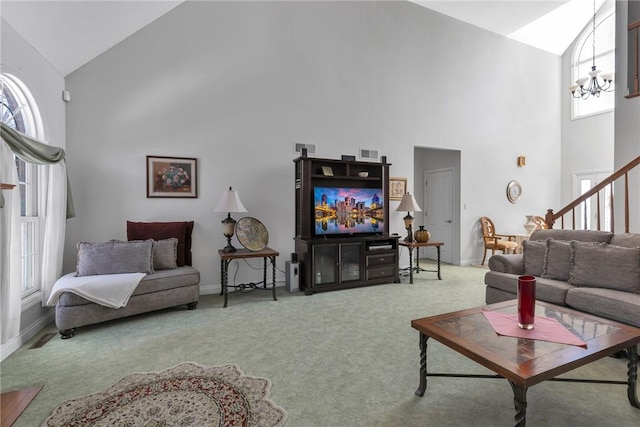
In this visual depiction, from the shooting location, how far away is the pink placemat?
1.76 m

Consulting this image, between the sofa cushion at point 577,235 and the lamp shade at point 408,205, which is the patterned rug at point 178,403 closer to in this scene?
the sofa cushion at point 577,235

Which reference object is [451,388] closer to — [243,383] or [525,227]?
[243,383]

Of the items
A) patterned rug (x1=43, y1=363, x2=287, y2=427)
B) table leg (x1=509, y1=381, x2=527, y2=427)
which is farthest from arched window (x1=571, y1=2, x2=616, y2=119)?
patterned rug (x1=43, y1=363, x2=287, y2=427)

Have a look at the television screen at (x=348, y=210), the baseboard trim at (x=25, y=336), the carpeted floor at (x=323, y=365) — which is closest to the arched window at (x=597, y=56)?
the television screen at (x=348, y=210)

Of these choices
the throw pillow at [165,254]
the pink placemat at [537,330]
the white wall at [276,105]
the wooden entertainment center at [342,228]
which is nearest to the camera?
Result: the pink placemat at [537,330]

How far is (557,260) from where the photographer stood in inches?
126

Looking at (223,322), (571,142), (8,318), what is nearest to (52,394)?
(8,318)

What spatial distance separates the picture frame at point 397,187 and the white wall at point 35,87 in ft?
15.0

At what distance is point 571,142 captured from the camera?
23.8ft

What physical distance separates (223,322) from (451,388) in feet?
7.22

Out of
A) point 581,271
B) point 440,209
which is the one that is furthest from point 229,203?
point 440,209

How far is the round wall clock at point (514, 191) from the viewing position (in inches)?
268

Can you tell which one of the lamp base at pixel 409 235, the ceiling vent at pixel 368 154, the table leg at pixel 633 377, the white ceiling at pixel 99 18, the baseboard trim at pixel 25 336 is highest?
the white ceiling at pixel 99 18

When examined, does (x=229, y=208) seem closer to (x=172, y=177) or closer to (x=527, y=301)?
(x=172, y=177)
